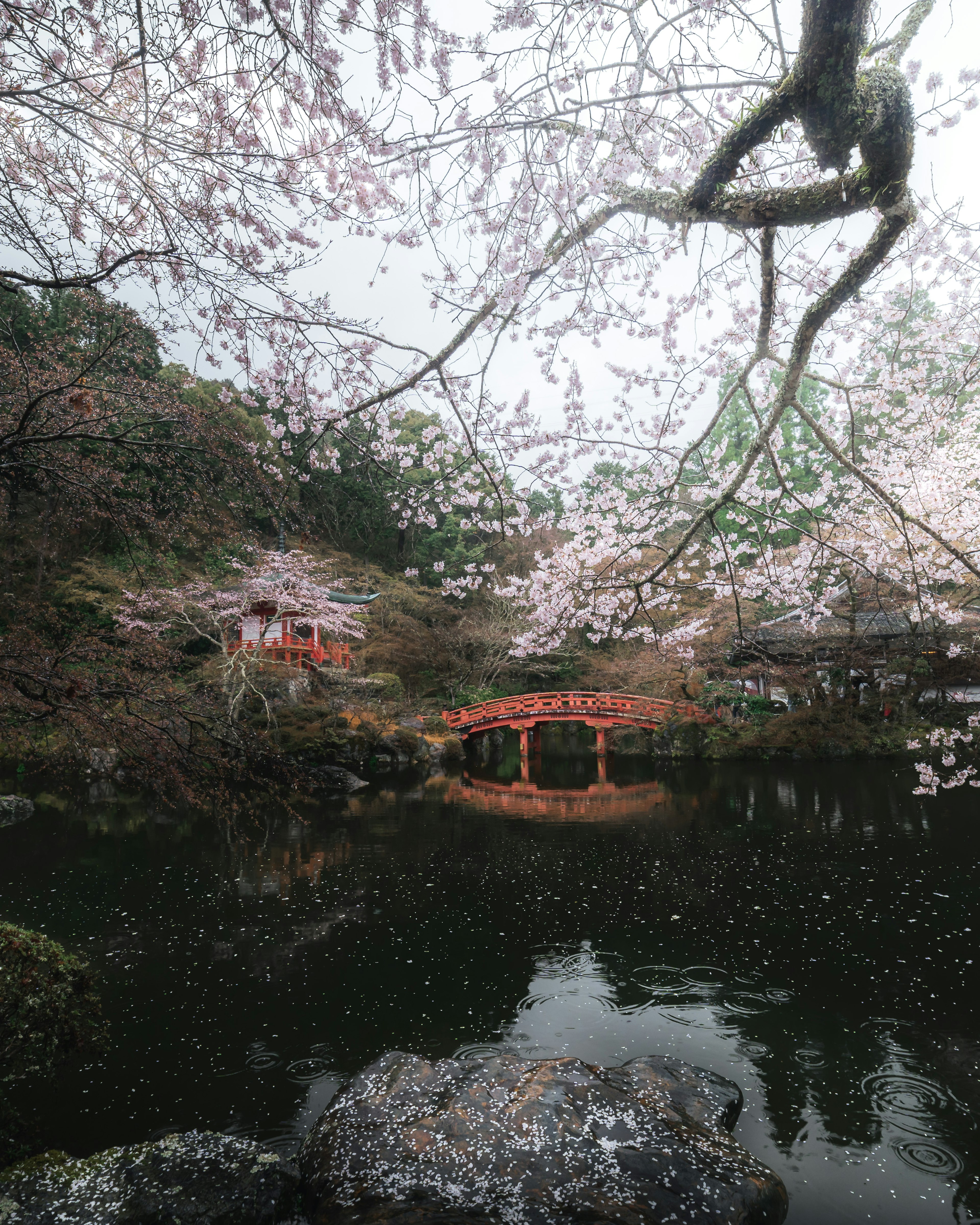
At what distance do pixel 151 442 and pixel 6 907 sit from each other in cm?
564

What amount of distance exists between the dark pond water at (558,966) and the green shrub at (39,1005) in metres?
0.35

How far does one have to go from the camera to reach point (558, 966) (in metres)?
4.79

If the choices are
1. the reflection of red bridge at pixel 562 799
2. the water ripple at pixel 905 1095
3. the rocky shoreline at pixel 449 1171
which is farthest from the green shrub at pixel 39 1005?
the reflection of red bridge at pixel 562 799

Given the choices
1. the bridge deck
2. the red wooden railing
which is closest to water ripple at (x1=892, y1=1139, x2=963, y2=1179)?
the red wooden railing

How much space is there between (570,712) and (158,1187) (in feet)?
45.5

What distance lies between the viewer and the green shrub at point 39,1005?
9.45ft

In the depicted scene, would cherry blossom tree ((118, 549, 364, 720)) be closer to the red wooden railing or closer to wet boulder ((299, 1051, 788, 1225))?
the red wooden railing

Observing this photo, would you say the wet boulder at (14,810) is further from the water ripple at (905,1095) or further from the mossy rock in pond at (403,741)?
the water ripple at (905,1095)

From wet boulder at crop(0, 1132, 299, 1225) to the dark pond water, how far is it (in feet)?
1.54

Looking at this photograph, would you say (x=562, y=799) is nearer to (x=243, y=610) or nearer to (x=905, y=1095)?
(x=243, y=610)

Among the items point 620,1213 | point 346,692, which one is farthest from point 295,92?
point 346,692

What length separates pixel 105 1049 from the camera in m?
3.36

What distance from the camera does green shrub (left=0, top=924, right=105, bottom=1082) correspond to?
288cm

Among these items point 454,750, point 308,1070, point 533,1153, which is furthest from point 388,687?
point 533,1153
